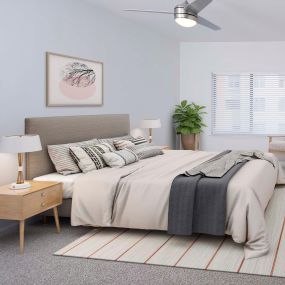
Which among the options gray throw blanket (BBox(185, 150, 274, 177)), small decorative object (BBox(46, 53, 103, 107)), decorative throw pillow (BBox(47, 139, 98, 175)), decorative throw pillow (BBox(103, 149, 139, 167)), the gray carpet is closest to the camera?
the gray carpet

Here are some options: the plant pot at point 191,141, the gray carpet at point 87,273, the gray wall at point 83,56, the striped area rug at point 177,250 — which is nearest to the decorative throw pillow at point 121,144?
the gray wall at point 83,56

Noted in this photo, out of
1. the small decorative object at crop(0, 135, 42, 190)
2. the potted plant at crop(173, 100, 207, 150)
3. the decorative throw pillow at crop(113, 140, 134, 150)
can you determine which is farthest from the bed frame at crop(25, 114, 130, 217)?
the potted plant at crop(173, 100, 207, 150)

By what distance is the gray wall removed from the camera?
3.98 m

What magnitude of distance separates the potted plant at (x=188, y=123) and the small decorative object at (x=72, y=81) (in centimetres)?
294

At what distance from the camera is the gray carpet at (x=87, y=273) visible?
9.17 ft

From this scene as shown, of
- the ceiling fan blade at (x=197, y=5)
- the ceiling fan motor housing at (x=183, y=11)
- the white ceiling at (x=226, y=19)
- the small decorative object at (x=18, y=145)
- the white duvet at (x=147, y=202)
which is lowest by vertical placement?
the white duvet at (x=147, y=202)

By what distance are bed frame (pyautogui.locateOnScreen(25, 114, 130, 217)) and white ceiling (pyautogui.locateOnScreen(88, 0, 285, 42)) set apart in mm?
1494

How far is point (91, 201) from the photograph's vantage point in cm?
379

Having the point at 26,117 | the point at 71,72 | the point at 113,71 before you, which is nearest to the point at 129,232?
the point at 26,117

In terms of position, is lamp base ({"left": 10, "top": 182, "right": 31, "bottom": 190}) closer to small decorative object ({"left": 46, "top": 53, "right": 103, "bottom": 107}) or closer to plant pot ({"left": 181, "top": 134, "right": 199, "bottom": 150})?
small decorative object ({"left": 46, "top": 53, "right": 103, "bottom": 107})

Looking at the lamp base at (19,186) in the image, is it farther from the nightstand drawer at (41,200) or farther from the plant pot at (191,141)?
the plant pot at (191,141)

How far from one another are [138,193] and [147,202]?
118 millimetres

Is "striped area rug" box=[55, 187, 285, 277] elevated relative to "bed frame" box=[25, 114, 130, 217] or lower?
lower

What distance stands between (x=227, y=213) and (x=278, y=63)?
560 centimetres
